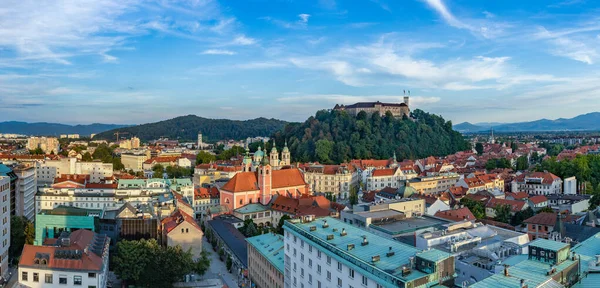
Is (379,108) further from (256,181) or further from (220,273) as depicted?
(220,273)

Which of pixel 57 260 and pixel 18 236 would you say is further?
pixel 18 236

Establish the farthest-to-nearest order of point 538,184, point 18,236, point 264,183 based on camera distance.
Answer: point 538,184, point 264,183, point 18,236

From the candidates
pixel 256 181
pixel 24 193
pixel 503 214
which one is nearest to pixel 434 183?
pixel 503 214

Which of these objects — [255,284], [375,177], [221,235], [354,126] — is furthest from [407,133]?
[255,284]

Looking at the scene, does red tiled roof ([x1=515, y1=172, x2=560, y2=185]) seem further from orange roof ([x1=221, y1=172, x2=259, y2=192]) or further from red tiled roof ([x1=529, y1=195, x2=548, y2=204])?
orange roof ([x1=221, y1=172, x2=259, y2=192])

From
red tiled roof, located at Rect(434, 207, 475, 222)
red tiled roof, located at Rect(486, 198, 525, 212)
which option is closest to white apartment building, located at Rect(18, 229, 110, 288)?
red tiled roof, located at Rect(434, 207, 475, 222)

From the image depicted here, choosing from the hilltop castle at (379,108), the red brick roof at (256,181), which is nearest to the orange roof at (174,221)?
the red brick roof at (256,181)
